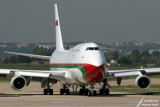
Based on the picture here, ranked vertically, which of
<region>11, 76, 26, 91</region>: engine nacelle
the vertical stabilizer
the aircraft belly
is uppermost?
the vertical stabilizer

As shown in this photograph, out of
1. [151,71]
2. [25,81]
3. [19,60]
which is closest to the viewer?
[25,81]

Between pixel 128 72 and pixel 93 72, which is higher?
pixel 128 72

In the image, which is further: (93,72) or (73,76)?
(73,76)

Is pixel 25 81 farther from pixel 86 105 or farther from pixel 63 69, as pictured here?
pixel 86 105

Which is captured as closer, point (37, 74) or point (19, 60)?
point (37, 74)

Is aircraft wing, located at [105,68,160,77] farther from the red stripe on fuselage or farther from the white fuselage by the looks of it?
the red stripe on fuselage

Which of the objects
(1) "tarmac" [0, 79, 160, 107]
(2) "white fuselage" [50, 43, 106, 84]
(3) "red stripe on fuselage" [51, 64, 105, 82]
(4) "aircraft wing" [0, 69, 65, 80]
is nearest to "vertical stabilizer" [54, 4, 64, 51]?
(2) "white fuselage" [50, 43, 106, 84]

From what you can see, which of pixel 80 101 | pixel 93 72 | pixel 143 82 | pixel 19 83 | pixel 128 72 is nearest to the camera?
pixel 80 101

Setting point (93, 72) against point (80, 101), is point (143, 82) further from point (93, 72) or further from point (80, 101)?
point (80, 101)

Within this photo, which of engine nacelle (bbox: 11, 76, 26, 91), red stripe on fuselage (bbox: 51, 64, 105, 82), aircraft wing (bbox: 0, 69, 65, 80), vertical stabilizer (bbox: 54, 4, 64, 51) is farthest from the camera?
vertical stabilizer (bbox: 54, 4, 64, 51)

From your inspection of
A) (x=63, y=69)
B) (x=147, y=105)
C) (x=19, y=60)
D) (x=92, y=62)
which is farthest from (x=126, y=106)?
(x=19, y=60)

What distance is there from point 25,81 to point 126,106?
41.8 ft

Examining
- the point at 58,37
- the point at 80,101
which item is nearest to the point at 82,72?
the point at 80,101

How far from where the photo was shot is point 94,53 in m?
34.5
